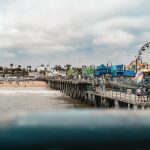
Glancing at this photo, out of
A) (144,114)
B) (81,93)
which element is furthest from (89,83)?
(144,114)

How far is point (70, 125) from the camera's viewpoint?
146 centimetres

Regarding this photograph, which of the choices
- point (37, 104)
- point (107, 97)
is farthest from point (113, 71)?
point (107, 97)

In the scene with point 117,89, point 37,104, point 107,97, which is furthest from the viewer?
point 37,104

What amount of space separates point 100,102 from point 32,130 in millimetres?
37412

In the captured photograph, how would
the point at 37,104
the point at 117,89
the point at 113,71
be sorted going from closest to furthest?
the point at 117,89, the point at 37,104, the point at 113,71

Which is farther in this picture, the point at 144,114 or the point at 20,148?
the point at 144,114

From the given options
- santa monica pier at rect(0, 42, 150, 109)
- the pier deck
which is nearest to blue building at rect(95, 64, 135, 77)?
santa monica pier at rect(0, 42, 150, 109)

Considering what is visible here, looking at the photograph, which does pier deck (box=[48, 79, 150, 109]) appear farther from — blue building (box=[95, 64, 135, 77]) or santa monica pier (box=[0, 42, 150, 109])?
blue building (box=[95, 64, 135, 77])

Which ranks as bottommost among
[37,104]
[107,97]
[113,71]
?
[37,104]

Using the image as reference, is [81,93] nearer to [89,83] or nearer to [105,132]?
[89,83]

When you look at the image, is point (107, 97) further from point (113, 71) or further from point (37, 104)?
point (113, 71)

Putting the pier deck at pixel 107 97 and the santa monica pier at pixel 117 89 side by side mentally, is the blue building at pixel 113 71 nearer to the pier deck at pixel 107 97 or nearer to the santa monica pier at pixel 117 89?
the santa monica pier at pixel 117 89

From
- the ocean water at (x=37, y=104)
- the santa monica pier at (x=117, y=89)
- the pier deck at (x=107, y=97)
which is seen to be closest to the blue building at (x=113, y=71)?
the santa monica pier at (x=117, y=89)

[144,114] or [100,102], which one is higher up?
[144,114]
